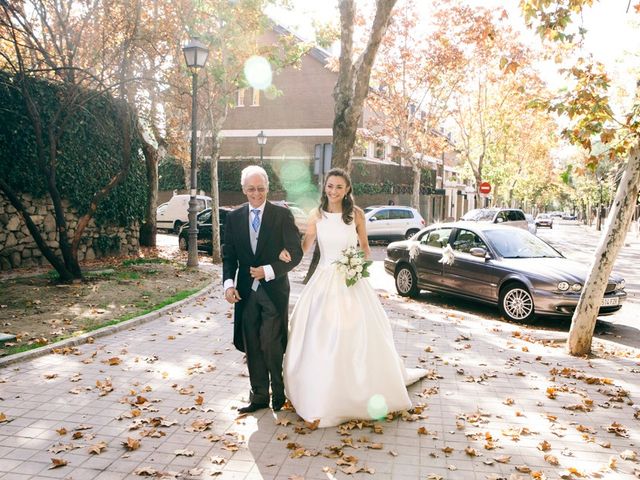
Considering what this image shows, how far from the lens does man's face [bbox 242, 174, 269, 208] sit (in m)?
4.95

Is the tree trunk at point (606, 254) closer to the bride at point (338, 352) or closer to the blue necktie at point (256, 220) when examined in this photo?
the bride at point (338, 352)

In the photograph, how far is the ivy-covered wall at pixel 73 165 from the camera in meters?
13.2

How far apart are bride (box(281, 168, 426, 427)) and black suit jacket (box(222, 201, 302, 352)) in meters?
0.14

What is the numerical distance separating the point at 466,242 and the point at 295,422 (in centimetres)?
701

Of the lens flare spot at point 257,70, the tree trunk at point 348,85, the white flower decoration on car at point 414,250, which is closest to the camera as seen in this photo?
the tree trunk at point 348,85

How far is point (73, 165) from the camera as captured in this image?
14969 millimetres

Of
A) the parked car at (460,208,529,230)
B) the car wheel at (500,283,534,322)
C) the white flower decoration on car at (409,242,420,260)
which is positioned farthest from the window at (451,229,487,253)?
the parked car at (460,208,529,230)

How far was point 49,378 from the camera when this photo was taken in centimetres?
602

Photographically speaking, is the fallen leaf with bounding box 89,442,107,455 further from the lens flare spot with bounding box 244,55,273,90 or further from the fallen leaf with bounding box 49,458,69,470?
the lens flare spot with bounding box 244,55,273,90

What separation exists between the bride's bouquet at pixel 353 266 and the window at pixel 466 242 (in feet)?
20.2

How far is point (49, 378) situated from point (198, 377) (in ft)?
5.12

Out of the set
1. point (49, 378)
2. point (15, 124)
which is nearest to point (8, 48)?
point (15, 124)

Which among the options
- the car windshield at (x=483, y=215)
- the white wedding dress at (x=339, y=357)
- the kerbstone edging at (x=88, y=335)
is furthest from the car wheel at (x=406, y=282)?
the car windshield at (x=483, y=215)

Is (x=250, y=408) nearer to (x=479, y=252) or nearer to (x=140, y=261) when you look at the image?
(x=479, y=252)
